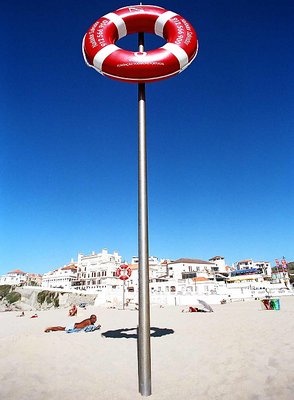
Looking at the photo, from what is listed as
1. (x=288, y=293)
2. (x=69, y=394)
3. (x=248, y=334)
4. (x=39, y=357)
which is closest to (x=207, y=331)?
(x=248, y=334)

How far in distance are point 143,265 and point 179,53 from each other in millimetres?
3221

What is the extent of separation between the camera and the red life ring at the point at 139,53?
423 centimetres

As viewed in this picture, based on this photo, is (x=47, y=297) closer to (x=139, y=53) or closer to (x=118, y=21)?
(x=118, y=21)

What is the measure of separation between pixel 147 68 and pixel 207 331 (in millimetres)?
7658

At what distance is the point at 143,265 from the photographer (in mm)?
3760

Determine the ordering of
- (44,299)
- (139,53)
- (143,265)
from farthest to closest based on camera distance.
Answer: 1. (44,299)
2. (139,53)
3. (143,265)

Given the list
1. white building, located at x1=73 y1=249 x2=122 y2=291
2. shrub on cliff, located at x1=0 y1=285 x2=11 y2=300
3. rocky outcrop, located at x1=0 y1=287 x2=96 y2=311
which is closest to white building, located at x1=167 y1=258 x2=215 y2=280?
white building, located at x1=73 y1=249 x2=122 y2=291

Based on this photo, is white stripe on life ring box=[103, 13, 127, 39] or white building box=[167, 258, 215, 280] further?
white building box=[167, 258, 215, 280]

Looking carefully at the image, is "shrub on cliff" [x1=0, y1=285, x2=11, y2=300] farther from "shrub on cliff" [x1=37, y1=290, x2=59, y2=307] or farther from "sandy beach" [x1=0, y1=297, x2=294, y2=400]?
"sandy beach" [x1=0, y1=297, x2=294, y2=400]

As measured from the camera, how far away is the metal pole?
3541 mm

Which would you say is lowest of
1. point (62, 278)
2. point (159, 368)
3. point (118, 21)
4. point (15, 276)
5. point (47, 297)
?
point (159, 368)

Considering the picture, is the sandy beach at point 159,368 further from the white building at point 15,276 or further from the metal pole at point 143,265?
the white building at point 15,276

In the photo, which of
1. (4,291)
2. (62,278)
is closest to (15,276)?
(62,278)

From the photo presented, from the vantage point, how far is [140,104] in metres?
4.38
